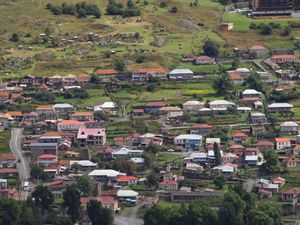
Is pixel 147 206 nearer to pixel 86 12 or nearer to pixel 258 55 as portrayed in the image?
pixel 258 55

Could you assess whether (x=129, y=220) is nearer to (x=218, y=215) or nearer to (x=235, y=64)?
(x=218, y=215)

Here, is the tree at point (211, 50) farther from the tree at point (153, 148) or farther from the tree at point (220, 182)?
the tree at point (220, 182)

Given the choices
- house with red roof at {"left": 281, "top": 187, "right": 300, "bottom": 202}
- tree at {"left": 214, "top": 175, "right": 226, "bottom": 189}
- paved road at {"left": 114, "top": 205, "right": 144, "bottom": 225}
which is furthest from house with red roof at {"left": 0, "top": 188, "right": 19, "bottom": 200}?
house with red roof at {"left": 281, "top": 187, "right": 300, "bottom": 202}

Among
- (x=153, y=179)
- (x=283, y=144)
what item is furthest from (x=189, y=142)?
(x=153, y=179)

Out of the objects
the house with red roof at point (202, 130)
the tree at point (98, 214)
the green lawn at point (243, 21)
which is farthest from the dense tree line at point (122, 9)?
the tree at point (98, 214)

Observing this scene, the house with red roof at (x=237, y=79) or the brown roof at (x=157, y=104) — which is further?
the house with red roof at (x=237, y=79)

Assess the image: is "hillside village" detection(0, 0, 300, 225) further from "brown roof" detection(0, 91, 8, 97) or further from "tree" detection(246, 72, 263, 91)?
"brown roof" detection(0, 91, 8, 97)
